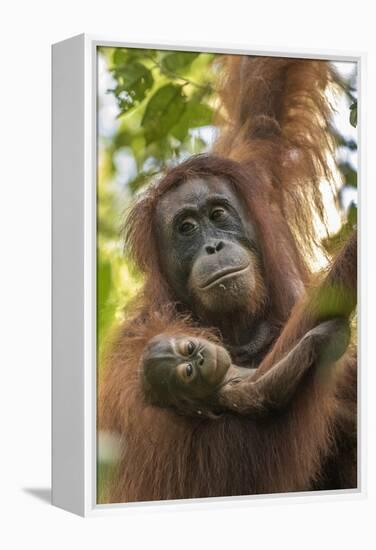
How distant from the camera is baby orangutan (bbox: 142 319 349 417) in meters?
4.89

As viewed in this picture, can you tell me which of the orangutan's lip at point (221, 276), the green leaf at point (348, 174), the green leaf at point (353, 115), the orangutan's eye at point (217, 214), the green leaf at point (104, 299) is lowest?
the green leaf at point (104, 299)

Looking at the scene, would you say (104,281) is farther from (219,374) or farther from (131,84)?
(131,84)

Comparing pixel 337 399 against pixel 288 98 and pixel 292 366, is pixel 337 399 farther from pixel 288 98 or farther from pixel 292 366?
pixel 288 98

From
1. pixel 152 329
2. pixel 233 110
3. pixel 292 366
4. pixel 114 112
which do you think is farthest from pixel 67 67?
pixel 292 366

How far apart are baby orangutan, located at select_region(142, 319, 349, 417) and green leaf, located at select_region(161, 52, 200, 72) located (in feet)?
3.28

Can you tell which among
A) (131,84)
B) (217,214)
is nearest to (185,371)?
(217,214)

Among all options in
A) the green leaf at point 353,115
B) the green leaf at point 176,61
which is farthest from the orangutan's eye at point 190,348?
the green leaf at point 353,115

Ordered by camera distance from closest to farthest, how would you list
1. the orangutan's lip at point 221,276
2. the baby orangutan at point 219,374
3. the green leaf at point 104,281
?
the green leaf at point 104,281, the baby orangutan at point 219,374, the orangutan's lip at point 221,276

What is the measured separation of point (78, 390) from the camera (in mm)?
4816

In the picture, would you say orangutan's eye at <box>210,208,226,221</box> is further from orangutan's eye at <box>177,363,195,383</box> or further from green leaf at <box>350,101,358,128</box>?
green leaf at <box>350,101,358,128</box>

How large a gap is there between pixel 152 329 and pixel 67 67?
1020mm

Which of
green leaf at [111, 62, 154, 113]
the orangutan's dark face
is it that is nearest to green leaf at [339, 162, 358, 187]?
the orangutan's dark face

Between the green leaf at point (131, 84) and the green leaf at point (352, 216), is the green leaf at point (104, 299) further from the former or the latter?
the green leaf at point (352, 216)

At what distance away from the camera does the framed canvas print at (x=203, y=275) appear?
4824mm
